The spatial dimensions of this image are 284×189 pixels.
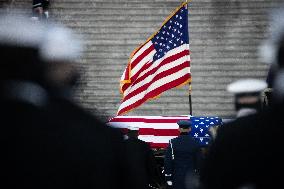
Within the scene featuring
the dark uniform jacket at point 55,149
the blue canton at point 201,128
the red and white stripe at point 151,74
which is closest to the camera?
the dark uniform jacket at point 55,149

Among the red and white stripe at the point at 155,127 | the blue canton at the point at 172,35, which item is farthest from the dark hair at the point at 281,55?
the red and white stripe at the point at 155,127

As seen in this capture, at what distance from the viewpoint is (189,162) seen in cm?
668

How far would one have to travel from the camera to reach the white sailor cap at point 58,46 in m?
1.98

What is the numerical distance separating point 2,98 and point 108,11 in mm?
11115

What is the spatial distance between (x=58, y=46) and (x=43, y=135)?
51 centimetres

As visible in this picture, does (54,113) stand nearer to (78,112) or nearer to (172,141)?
(78,112)

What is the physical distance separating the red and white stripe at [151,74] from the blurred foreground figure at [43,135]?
19.6 ft

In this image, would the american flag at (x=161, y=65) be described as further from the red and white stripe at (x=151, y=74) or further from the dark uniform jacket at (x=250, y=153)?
the dark uniform jacket at (x=250, y=153)

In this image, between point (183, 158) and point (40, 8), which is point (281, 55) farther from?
point (40, 8)

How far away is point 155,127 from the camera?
30.2ft

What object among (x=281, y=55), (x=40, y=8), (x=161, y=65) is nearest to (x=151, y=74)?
(x=161, y=65)

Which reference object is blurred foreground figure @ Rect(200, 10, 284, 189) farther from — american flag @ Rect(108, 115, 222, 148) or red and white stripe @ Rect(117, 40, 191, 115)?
american flag @ Rect(108, 115, 222, 148)

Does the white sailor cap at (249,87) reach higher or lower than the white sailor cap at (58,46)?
lower

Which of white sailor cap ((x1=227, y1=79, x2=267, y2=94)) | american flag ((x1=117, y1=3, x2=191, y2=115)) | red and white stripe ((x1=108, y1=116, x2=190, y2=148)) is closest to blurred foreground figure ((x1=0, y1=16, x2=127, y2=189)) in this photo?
white sailor cap ((x1=227, y1=79, x2=267, y2=94))
